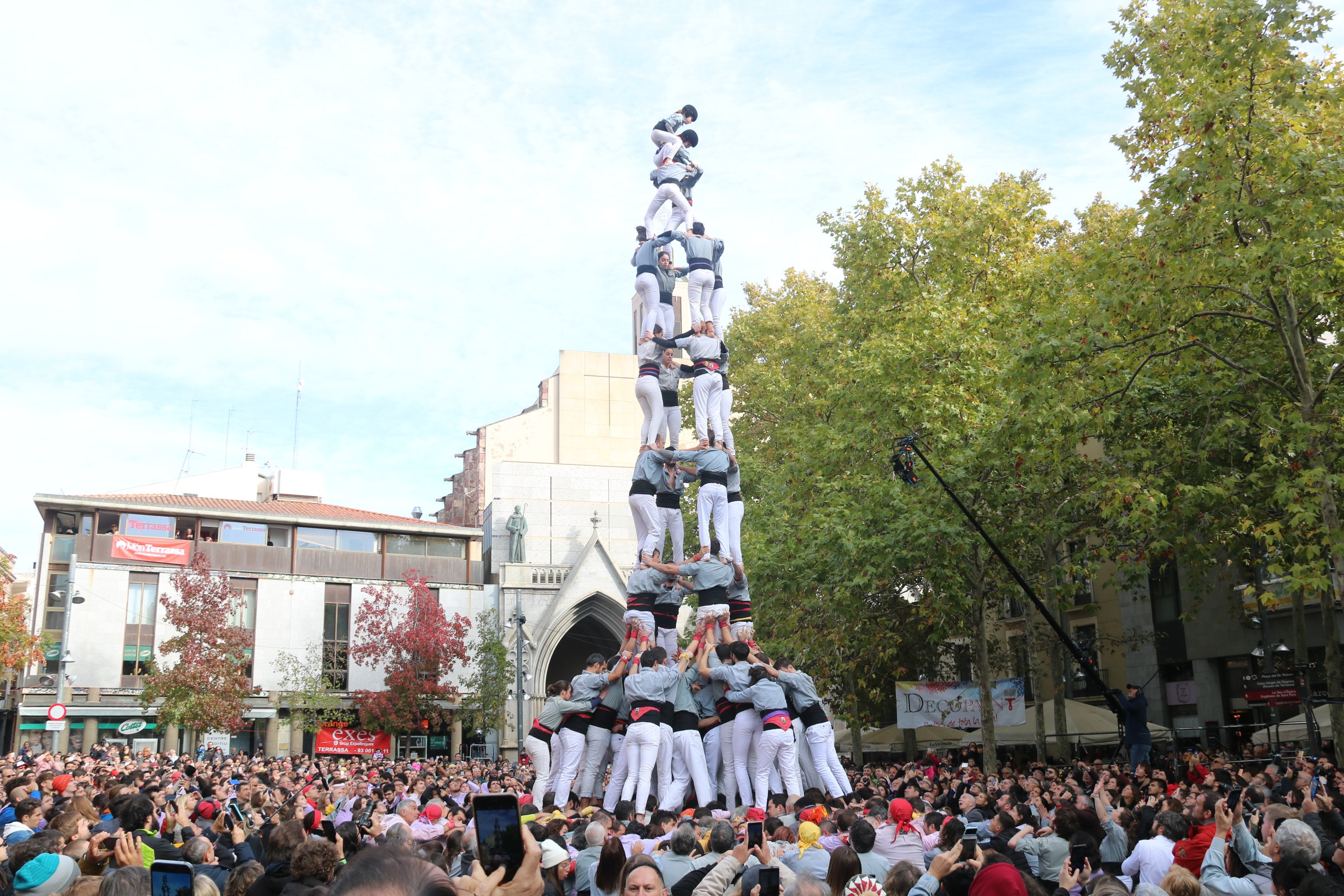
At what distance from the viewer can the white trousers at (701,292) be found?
813 inches

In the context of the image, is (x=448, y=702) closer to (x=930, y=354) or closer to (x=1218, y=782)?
(x=930, y=354)

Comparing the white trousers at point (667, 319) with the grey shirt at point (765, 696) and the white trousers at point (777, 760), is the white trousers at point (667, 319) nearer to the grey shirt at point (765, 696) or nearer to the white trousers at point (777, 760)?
the grey shirt at point (765, 696)

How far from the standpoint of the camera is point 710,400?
796 inches

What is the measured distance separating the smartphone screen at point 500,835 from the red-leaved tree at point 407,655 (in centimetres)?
4237

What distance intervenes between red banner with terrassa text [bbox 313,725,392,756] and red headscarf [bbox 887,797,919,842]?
39374mm

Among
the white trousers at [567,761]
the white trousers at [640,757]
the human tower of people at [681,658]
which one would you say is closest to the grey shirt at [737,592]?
the human tower of people at [681,658]

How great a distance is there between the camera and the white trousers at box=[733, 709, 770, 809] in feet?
55.4

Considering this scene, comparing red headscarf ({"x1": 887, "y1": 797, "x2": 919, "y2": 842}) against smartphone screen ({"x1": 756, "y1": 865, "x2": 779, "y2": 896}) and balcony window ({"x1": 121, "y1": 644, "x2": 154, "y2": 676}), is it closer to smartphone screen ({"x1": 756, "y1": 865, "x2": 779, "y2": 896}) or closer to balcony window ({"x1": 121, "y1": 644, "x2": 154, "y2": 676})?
smartphone screen ({"x1": 756, "y1": 865, "x2": 779, "y2": 896})

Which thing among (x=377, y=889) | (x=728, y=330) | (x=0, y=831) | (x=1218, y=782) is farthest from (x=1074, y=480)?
(x=377, y=889)

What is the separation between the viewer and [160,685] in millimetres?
39125

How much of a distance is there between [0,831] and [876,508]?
19990 mm

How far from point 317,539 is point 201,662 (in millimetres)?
10843

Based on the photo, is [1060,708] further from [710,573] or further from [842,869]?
[842,869]

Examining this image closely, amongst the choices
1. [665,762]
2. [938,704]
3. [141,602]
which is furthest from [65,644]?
[665,762]
